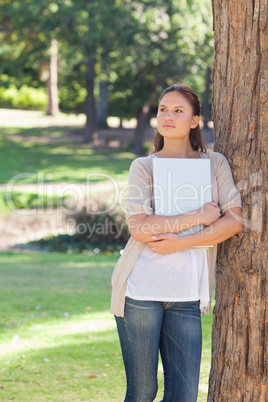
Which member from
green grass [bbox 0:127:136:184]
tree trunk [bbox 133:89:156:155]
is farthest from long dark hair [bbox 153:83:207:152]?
tree trunk [bbox 133:89:156:155]

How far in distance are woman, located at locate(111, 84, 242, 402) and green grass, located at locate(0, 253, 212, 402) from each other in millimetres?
1226

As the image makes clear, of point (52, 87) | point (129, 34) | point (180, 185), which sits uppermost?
point (129, 34)

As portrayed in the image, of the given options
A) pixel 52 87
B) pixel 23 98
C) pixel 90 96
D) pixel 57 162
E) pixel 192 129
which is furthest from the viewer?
pixel 23 98

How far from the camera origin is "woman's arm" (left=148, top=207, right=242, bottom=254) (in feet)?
7.55

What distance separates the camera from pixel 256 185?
2.49m

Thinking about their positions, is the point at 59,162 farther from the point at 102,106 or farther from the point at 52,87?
the point at 52,87

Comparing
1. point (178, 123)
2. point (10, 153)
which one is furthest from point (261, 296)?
→ point (10, 153)

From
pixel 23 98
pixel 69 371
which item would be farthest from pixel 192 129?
pixel 23 98

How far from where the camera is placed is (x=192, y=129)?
2641 mm

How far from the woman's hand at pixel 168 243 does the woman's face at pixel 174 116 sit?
0.49m

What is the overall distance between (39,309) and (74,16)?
13458mm

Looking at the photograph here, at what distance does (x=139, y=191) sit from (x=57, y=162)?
57.9 ft

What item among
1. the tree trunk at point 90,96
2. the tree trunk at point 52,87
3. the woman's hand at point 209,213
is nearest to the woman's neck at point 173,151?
the woman's hand at point 209,213

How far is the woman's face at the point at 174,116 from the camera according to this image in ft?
8.16
